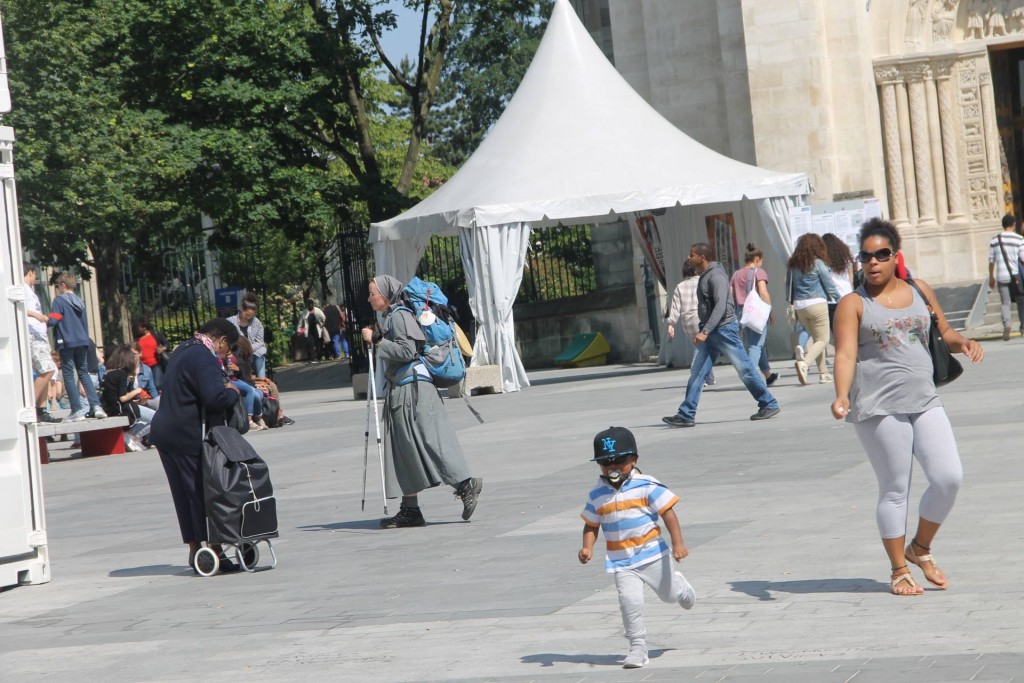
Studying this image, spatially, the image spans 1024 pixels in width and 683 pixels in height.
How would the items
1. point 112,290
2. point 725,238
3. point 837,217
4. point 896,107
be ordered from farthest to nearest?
1. point 112,290
2. point 896,107
3. point 725,238
4. point 837,217

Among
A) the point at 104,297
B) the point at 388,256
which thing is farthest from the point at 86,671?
the point at 104,297

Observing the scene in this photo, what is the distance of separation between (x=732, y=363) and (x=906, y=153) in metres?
12.1

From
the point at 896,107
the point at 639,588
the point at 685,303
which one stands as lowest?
the point at 639,588

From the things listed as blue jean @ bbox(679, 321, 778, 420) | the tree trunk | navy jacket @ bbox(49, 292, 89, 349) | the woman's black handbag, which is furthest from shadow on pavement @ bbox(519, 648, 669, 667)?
the tree trunk

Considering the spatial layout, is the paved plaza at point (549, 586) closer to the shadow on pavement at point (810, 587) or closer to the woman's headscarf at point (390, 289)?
the shadow on pavement at point (810, 587)

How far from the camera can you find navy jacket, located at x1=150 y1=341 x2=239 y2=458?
9.30m

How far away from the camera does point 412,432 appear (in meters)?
10.2

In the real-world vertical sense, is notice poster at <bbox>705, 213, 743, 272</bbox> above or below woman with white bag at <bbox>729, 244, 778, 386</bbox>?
above

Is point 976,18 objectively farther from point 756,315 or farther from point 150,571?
point 150,571

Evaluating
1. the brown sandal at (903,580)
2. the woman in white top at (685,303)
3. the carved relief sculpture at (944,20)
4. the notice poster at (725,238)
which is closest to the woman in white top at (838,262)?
the woman in white top at (685,303)

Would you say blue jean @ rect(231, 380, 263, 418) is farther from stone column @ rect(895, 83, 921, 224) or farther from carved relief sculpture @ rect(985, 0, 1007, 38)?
carved relief sculpture @ rect(985, 0, 1007, 38)

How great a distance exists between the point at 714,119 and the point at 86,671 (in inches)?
846

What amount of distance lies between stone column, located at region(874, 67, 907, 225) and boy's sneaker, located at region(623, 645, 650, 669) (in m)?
20.8

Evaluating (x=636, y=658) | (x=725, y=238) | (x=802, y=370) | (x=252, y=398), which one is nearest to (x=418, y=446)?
(x=636, y=658)
